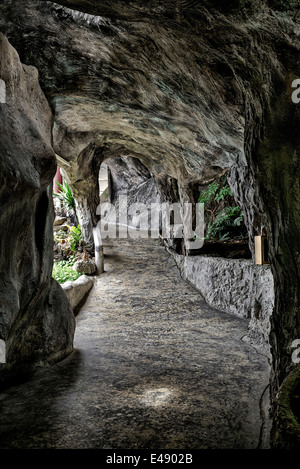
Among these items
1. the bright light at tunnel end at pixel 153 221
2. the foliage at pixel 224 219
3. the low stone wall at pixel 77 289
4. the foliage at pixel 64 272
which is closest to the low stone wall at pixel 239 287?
the bright light at tunnel end at pixel 153 221

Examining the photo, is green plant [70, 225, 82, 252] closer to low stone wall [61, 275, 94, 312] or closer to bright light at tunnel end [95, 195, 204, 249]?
bright light at tunnel end [95, 195, 204, 249]

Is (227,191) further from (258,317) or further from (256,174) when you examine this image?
(256,174)

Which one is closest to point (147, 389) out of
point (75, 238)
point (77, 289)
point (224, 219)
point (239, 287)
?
point (239, 287)

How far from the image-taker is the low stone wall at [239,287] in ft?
21.3

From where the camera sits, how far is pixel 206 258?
9.60 m

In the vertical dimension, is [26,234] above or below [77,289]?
above

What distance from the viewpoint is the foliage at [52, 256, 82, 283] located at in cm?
995

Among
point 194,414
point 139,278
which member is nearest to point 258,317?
point 194,414

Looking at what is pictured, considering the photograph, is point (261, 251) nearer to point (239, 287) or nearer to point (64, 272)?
point (239, 287)

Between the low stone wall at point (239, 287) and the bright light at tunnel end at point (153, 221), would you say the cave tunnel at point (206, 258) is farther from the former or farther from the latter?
the bright light at tunnel end at point (153, 221)

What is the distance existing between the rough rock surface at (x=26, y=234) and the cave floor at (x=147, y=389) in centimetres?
41

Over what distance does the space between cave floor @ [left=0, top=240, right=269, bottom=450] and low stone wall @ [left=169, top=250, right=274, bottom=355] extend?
0.24 m

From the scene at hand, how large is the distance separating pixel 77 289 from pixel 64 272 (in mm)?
1453

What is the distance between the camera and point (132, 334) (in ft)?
24.1
